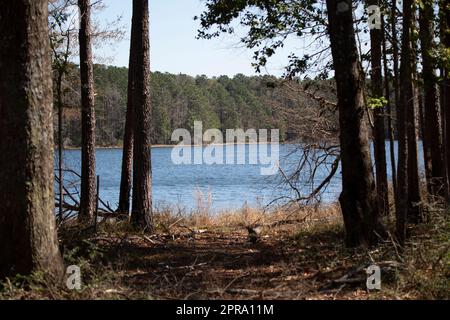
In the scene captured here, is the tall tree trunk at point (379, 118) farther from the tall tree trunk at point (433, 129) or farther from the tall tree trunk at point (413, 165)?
the tall tree trunk at point (433, 129)

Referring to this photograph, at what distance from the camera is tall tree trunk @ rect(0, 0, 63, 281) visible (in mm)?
6047

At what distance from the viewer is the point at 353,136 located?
8.15m

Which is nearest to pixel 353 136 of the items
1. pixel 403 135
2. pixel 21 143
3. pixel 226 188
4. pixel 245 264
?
pixel 403 135

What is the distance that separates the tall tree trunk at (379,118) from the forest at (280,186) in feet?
0.09

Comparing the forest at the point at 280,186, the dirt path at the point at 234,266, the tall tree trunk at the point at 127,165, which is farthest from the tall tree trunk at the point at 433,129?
the tall tree trunk at the point at 127,165

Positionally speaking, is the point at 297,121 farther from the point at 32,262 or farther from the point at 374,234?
the point at 32,262

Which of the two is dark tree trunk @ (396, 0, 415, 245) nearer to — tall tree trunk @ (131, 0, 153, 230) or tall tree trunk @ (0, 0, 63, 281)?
tall tree trunk @ (0, 0, 63, 281)

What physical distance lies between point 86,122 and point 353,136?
6952 millimetres

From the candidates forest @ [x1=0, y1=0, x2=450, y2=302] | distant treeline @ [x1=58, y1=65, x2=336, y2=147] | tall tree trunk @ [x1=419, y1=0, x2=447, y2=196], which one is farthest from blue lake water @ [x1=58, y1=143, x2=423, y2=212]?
distant treeline @ [x1=58, y1=65, x2=336, y2=147]

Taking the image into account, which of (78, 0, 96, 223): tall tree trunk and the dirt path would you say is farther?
(78, 0, 96, 223): tall tree trunk

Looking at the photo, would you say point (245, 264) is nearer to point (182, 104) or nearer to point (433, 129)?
point (433, 129)

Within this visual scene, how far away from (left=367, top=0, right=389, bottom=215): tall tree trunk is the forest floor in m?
1.09

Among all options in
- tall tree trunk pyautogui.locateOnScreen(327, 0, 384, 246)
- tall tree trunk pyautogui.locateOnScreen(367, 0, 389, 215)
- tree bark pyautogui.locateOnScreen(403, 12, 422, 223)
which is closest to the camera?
tall tree trunk pyautogui.locateOnScreen(327, 0, 384, 246)
